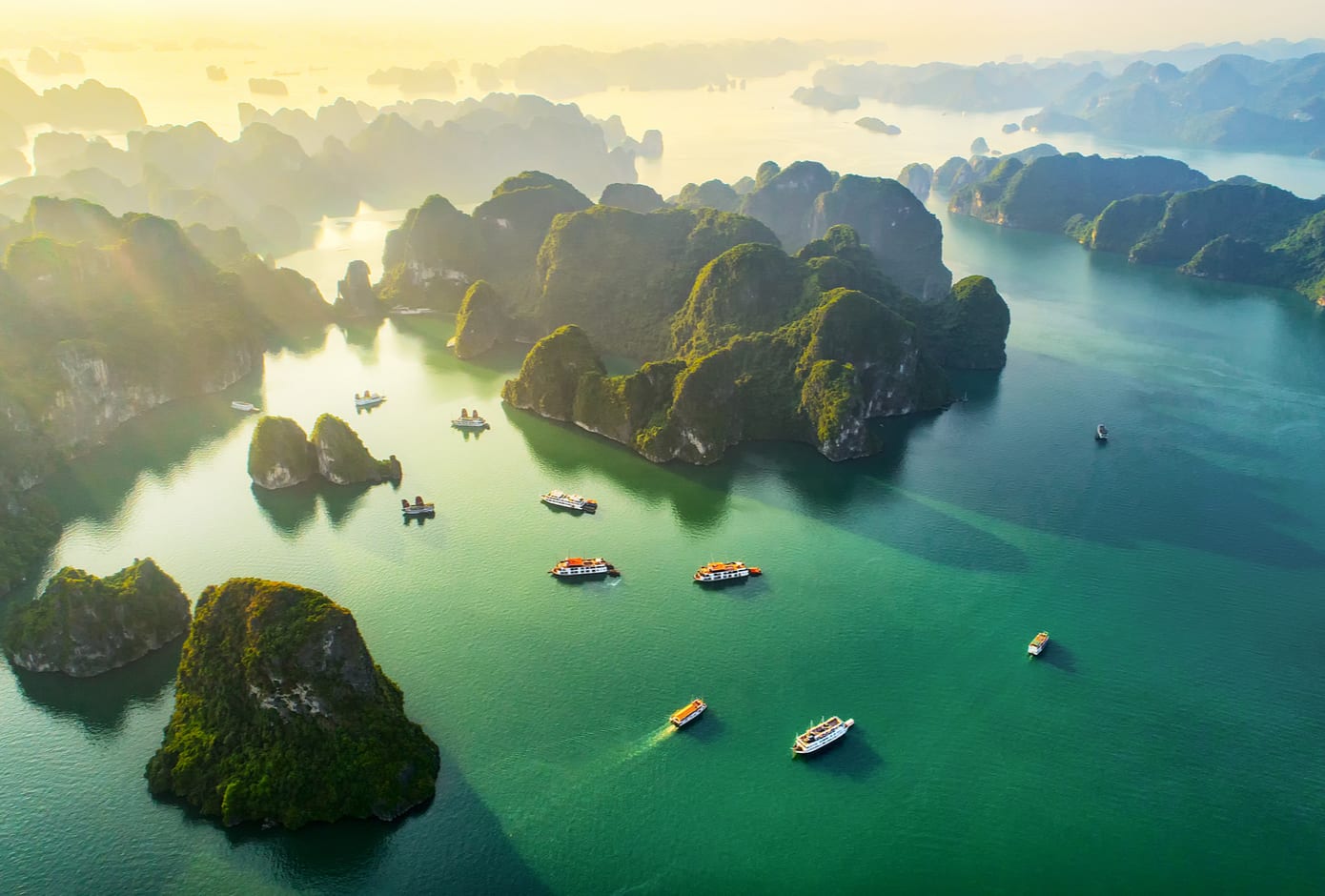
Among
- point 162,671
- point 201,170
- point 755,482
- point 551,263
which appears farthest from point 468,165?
point 162,671

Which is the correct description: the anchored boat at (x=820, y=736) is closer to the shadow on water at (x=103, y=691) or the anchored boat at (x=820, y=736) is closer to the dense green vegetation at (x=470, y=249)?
the shadow on water at (x=103, y=691)

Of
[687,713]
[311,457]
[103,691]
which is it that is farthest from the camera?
[311,457]

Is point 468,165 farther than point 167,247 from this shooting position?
Yes

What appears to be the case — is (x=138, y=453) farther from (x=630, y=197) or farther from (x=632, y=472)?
(x=630, y=197)

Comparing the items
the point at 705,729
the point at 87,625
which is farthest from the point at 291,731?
the point at 705,729

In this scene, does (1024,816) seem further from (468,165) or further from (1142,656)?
(468,165)

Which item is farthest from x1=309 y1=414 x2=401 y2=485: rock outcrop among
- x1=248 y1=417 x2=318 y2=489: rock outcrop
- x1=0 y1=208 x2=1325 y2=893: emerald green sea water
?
x1=0 y1=208 x2=1325 y2=893: emerald green sea water

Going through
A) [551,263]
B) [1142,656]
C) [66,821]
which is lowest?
[66,821]
